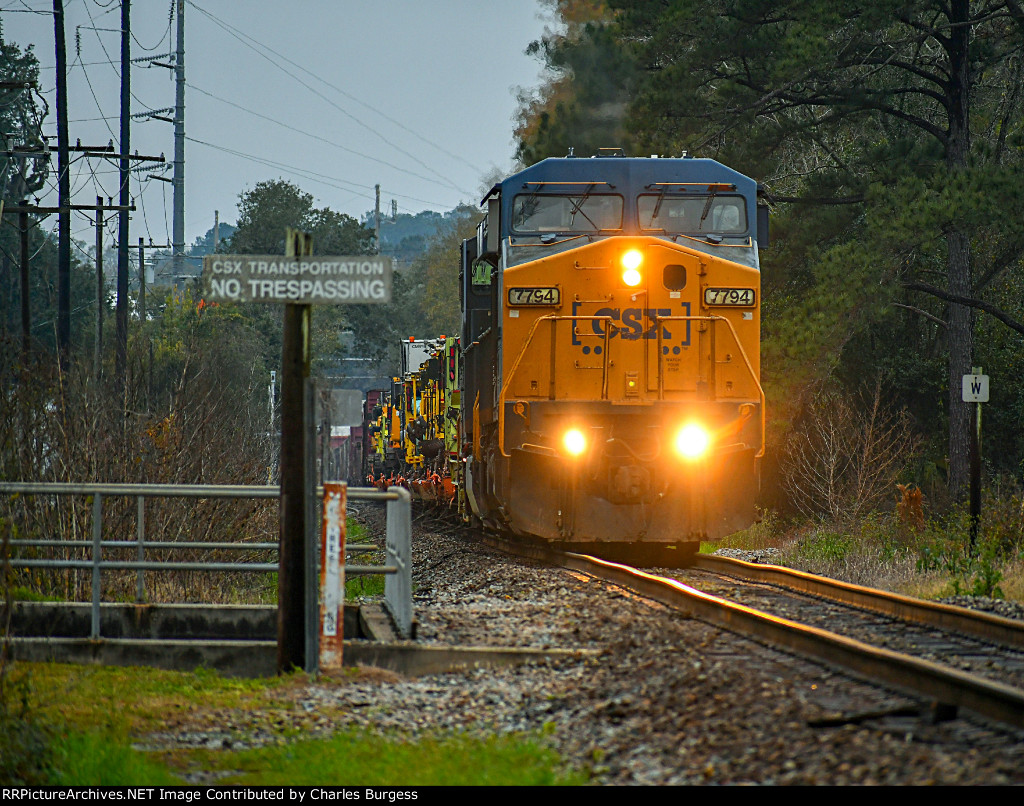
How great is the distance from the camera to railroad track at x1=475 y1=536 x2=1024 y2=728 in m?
6.20

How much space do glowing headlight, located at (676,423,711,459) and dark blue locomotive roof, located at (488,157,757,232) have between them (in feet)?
8.92

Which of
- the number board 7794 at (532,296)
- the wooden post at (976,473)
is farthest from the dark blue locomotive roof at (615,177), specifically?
the wooden post at (976,473)

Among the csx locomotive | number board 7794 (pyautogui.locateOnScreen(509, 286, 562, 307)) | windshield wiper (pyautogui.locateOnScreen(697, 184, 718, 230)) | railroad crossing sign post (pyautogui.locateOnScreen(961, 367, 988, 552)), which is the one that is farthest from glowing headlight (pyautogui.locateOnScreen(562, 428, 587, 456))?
railroad crossing sign post (pyautogui.locateOnScreen(961, 367, 988, 552))

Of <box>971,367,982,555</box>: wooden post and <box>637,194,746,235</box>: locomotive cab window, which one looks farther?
<box>971,367,982,555</box>: wooden post

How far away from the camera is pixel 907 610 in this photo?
31.8 feet

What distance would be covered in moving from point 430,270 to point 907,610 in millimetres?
77958

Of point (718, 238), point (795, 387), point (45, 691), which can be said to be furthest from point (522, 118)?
point (45, 691)

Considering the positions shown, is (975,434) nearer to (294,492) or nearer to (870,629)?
(870,629)

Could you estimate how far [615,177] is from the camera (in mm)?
14477

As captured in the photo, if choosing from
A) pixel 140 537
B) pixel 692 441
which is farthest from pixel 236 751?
pixel 692 441

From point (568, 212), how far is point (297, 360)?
677cm

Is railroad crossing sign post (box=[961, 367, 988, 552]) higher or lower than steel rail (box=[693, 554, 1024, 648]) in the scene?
higher

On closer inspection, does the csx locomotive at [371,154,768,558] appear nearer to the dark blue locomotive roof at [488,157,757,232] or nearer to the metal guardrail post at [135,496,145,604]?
the dark blue locomotive roof at [488,157,757,232]

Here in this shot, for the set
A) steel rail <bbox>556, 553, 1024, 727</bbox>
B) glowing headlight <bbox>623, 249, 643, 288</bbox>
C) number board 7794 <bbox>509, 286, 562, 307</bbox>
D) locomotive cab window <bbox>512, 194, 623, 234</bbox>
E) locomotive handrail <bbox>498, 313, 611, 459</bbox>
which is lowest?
steel rail <bbox>556, 553, 1024, 727</bbox>
